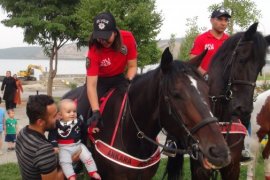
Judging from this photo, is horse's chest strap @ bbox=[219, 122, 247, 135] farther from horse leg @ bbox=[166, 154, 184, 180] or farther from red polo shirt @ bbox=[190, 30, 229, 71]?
red polo shirt @ bbox=[190, 30, 229, 71]

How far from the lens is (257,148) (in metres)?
6.58

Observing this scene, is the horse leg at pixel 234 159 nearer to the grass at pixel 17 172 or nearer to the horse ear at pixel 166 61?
the horse ear at pixel 166 61

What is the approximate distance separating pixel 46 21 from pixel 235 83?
1905 cm

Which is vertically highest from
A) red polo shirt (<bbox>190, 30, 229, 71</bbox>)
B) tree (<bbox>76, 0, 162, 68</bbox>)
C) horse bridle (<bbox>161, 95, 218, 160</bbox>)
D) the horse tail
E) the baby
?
tree (<bbox>76, 0, 162, 68</bbox>)

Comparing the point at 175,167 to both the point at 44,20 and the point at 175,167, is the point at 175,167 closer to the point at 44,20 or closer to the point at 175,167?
the point at 175,167

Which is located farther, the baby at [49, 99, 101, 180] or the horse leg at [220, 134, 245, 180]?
the horse leg at [220, 134, 245, 180]

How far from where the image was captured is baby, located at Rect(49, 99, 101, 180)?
12.6ft

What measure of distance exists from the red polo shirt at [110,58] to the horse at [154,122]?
9.9 inches

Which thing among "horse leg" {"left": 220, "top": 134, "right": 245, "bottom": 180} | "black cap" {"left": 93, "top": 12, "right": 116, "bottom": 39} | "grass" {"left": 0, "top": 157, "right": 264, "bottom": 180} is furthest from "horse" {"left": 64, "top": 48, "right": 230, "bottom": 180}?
"grass" {"left": 0, "top": 157, "right": 264, "bottom": 180}

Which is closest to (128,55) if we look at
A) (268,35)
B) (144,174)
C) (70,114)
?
(70,114)

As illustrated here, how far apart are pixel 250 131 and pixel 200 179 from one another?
2.34 meters

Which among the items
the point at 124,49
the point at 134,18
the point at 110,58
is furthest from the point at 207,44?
the point at 134,18

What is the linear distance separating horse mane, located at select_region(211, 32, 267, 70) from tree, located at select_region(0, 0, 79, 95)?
17941 mm

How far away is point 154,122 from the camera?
3.63m
